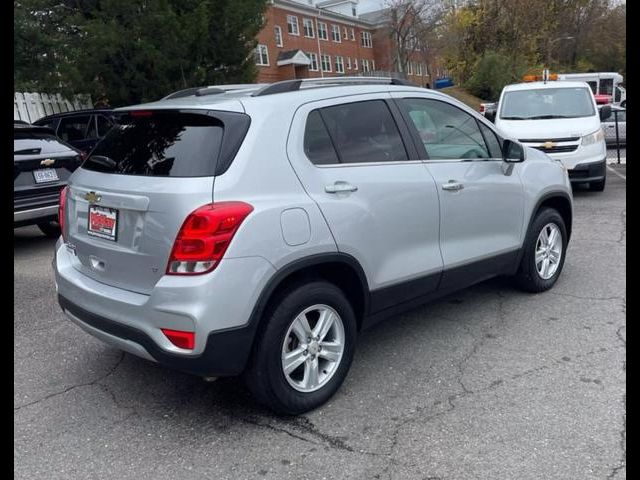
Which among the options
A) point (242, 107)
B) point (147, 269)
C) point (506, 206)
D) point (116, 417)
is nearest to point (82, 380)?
point (116, 417)

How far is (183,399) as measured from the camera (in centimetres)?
356

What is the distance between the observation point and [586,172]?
9.50m

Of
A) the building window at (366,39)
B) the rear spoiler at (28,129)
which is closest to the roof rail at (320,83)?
the rear spoiler at (28,129)

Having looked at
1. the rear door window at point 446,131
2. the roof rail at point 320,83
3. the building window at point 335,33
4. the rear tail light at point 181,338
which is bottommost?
the rear tail light at point 181,338

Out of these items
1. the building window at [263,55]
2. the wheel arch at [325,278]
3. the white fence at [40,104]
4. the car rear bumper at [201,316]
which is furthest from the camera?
the building window at [263,55]

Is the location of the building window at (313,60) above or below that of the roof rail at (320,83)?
above

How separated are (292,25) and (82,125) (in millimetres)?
40062

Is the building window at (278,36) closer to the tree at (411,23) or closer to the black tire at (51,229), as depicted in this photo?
the tree at (411,23)

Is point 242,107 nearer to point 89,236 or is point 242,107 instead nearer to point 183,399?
point 89,236

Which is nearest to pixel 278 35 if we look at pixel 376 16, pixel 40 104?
pixel 376 16

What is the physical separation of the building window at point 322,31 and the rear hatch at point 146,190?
49.6 m

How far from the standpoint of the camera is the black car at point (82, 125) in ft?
32.6

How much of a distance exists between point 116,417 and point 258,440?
0.88 meters

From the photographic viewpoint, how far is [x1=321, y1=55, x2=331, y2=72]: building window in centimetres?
5037
